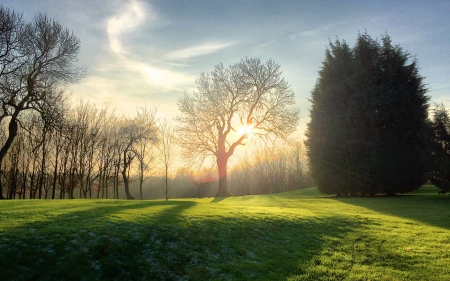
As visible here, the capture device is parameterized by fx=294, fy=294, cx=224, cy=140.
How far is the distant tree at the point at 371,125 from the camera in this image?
2892cm

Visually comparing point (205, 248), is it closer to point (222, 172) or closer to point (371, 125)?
point (371, 125)

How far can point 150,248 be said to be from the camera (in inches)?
348

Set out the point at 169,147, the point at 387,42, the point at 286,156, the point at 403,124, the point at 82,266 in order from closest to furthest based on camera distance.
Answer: the point at 82,266
the point at 403,124
the point at 387,42
the point at 169,147
the point at 286,156

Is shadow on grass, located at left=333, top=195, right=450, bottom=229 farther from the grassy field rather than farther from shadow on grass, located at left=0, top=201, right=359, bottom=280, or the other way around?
shadow on grass, located at left=0, top=201, right=359, bottom=280

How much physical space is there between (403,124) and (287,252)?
25.3 metres

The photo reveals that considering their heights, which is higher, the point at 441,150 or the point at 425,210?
the point at 441,150

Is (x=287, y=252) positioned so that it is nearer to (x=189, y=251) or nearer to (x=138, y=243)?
(x=189, y=251)

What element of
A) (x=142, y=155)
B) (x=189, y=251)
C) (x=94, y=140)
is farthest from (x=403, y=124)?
(x=94, y=140)

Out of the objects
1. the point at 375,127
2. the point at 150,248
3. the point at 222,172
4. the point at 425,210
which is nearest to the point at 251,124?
the point at 222,172

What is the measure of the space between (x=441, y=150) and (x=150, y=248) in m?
26.3

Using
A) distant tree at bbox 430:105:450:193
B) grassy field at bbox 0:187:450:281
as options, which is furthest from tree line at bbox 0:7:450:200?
grassy field at bbox 0:187:450:281

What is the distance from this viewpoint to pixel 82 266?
7285 mm

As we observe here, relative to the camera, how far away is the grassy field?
24.6 ft

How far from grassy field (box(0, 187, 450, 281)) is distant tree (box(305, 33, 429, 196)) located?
52.8ft
